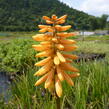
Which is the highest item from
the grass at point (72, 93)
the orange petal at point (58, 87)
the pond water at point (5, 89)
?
the orange petal at point (58, 87)

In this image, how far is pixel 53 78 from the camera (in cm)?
174

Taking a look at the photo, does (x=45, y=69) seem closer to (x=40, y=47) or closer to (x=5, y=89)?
(x=40, y=47)

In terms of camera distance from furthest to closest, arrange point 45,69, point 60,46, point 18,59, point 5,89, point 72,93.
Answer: point 18,59 < point 5,89 < point 72,93 < point 45,69 < point 60,46

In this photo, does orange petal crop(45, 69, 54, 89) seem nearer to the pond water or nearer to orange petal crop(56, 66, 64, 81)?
orange petal crop(56, 66, 64, 81)

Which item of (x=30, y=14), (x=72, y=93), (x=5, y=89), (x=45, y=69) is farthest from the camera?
(x=30, y=14)

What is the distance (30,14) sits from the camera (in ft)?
296

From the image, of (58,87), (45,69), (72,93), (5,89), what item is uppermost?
(45,69)

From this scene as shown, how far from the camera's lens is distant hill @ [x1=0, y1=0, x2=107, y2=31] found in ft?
271

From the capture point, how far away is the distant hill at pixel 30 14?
82500 millimetres

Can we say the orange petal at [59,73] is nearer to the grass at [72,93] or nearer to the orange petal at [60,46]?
the orange petal at [60,46]

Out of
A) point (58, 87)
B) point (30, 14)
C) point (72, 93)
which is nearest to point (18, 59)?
point (72, 93)

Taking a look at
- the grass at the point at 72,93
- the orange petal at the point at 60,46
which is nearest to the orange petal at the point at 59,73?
the orange petal at the point at 60,46

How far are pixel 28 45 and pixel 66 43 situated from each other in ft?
27.8

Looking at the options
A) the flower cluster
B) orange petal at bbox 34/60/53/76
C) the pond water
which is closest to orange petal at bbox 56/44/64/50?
the flower cluster
